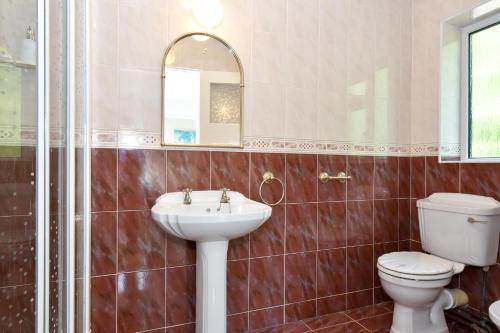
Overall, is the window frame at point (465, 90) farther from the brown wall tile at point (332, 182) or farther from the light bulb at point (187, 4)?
the light bulb at point (187, 4)

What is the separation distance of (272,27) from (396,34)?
1.04 m

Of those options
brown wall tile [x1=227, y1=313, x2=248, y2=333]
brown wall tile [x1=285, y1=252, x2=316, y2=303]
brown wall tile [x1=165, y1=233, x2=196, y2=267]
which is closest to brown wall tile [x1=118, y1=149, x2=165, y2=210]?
brown wall tile [x1=165, y1=233, x2=196, y2=267]

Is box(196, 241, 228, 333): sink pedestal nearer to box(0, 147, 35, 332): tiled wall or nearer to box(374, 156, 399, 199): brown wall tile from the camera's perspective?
box(0, 147, 35, 332): tiled wall

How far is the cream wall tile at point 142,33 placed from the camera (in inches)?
62.0

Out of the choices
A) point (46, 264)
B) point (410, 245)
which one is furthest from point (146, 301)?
point (410, 245)

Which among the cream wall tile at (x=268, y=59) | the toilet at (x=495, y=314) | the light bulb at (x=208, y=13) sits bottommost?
Answer: the toilet at (x=495, y=314)

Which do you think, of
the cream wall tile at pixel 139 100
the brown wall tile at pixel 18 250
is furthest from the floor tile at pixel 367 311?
the brown wall tile at pixel 18 250

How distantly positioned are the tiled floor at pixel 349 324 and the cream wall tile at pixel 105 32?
5.84ft

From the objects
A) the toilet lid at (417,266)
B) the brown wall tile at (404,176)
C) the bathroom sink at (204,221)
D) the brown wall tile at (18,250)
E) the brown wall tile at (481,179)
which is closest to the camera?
the brown wall tile at (18,250)

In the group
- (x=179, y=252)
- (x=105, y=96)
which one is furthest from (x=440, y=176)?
(x=105, y=96)

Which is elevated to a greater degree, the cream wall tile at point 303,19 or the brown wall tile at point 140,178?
the cream wall tile at point 303,19

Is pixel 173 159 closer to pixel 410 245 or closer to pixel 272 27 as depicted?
pixel 272 27

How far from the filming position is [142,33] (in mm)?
1606

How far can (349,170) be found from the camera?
2105 mm
